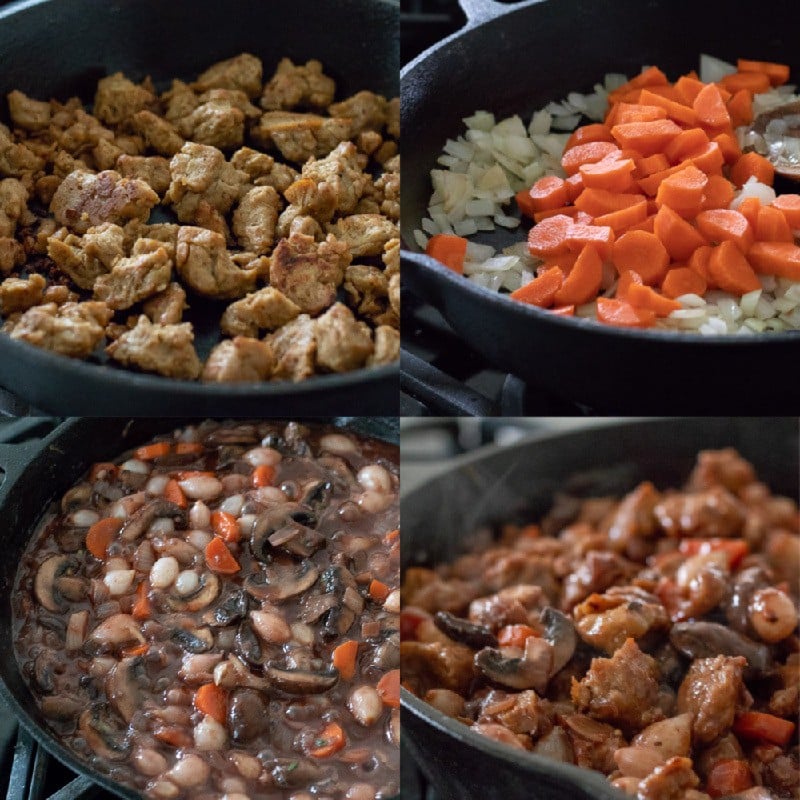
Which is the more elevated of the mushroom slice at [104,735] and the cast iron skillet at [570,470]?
the mushroom slice at [104,735]

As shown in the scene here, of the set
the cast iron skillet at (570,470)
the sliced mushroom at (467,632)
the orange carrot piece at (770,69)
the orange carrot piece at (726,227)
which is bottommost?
the cast iron skillet at (570,470)

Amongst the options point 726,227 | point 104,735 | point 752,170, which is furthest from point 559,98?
point 104,735

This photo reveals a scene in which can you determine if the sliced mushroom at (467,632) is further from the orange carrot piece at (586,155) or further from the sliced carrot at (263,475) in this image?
the orange carrot piece at (586,155)

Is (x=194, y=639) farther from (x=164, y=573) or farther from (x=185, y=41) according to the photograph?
(x=185, y=41)

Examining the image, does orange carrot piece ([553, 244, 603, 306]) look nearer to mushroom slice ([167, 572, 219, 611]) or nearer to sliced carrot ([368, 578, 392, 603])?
sliced carrot ([368, 578, 392, 603])

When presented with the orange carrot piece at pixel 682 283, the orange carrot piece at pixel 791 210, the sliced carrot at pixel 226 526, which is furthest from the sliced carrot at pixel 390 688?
the orange carrot piece at pixel 791 210

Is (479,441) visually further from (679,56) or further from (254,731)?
(254,731)

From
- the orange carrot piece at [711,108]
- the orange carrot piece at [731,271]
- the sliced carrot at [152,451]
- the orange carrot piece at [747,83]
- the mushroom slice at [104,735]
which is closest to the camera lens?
the mushroom slice at [104,735]
